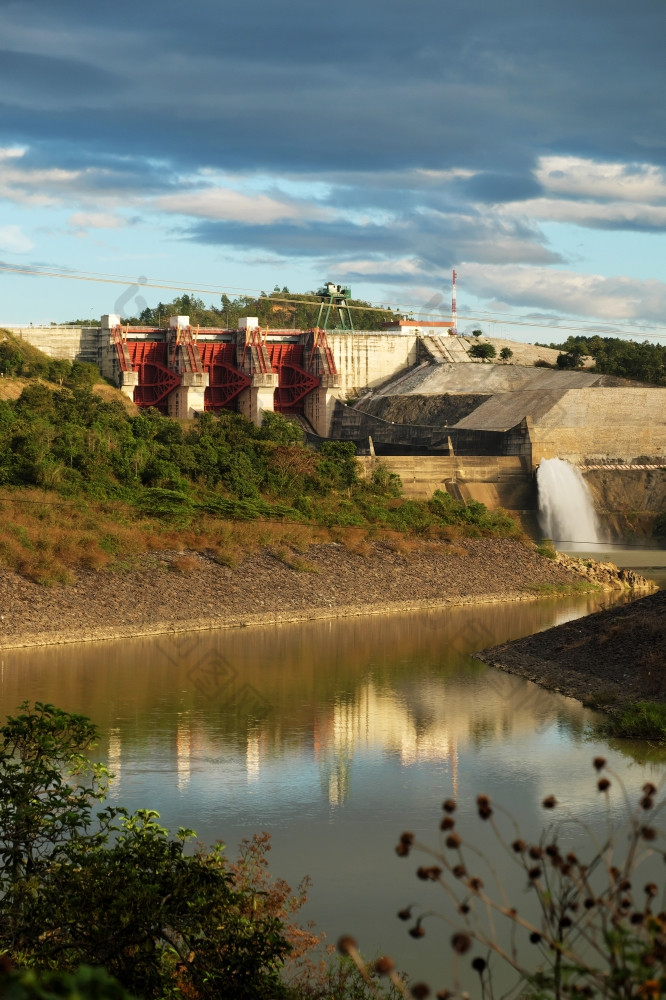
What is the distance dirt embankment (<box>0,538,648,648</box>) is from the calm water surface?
1.40 meters

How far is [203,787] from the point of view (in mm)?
22031

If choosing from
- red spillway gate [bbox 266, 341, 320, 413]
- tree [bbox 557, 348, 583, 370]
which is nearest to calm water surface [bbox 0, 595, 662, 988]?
red spillway gate [bbox 266, 341, 320, 413]

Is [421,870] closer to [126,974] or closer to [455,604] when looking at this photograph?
[126,974]

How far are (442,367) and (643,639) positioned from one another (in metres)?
56.6

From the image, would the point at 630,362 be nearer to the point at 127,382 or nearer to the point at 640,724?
the point at 127,382

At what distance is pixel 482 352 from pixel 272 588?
167ft

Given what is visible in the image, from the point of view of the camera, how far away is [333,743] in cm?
2611

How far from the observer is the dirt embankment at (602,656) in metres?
29.6

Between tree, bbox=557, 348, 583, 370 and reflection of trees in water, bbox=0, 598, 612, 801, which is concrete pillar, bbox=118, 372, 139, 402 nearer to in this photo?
tree, bbox=557, 348, 583, 370

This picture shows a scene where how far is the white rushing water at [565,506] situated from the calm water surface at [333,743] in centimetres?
2544

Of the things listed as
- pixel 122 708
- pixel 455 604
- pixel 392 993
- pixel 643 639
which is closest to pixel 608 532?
pixel 455 604

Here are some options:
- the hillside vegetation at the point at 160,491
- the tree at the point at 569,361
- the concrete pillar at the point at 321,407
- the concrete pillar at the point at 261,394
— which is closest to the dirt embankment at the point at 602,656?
the hillside vegetation at the point at 160,491

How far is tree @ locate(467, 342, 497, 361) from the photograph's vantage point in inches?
3612

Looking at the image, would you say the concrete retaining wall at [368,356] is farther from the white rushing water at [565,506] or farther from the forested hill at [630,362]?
the white rushing water at [565,506]
